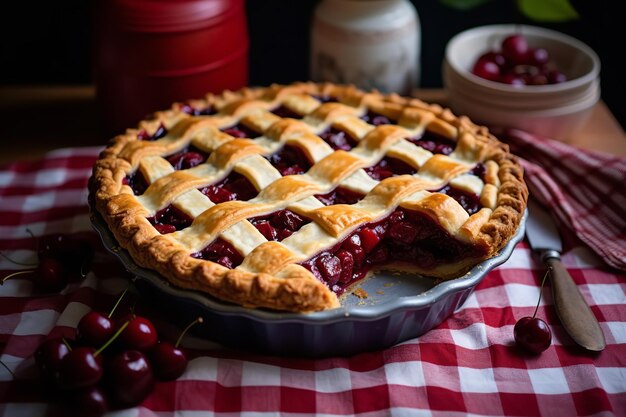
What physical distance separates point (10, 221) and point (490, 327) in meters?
1.34

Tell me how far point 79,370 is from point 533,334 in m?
0.95

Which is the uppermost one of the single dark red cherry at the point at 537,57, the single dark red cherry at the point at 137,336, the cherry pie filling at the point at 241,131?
the single dark red cherry at the point at 537,57

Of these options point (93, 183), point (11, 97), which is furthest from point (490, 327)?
point (11, 97)

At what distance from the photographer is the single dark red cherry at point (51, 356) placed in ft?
4.62

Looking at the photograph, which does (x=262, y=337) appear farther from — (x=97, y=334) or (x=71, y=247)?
(x=71, y=247)

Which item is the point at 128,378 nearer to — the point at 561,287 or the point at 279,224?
the point at 279,224

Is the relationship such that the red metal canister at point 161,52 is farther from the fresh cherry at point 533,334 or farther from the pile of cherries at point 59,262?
the fresh cherry at point 533,334

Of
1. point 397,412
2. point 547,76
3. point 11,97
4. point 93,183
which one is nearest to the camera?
point 397,412

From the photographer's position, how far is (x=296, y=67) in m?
2.87

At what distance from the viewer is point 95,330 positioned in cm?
147

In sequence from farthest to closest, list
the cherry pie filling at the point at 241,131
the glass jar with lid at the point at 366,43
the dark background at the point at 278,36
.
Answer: the dark background at the point at 278,36 → the glass jar with lid at the point at 366,43 → the cherry pie filling at the point at 241,131

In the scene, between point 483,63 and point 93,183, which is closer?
point 93,183

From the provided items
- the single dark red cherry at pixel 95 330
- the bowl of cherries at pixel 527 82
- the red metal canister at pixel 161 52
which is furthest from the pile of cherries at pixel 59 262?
the bowl of cherries at pixel 527 82

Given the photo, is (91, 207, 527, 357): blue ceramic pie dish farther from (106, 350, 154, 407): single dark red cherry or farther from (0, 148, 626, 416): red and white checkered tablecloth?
(106, 350, 154, 407): single dark red cherry
